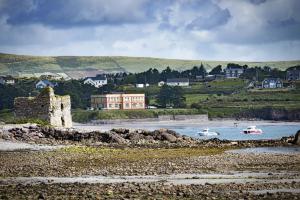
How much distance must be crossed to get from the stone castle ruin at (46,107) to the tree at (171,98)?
113m

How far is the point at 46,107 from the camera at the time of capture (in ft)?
205

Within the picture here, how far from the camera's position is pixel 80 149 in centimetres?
4772

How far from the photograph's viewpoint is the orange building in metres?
180

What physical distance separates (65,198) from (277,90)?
169404mm

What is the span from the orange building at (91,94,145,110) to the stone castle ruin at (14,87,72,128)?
115 metres

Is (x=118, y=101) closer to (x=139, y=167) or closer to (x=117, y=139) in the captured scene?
(x=117, y=139)

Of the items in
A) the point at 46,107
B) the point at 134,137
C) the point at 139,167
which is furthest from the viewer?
the point at 46,107

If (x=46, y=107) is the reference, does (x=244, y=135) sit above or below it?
below

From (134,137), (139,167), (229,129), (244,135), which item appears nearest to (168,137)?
(134,137)

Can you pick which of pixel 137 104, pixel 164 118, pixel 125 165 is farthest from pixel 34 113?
pixel 137 104

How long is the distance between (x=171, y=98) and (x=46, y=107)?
389 feet

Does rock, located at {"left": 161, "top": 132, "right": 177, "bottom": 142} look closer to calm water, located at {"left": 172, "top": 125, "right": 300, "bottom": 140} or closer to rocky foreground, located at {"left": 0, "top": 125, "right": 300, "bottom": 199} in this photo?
rocky foreground, located at {"left": 0, "top": 125, "right": 300, "bottom": 199}

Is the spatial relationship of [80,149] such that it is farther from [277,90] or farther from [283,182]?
[277,90]

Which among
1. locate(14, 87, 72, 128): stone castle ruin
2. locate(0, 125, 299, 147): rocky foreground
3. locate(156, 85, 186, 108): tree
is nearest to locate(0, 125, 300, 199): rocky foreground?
locate(0, 125, 299, 147): rocky foreground
